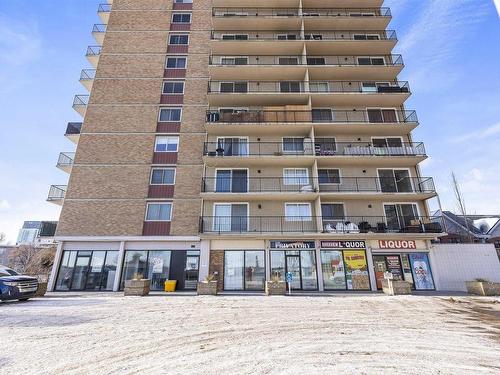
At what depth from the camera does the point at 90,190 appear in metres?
19.8

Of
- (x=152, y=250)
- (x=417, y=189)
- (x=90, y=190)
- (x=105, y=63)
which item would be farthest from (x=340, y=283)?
(x=105, y=63)

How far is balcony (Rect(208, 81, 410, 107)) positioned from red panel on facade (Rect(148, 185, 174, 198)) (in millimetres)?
8233

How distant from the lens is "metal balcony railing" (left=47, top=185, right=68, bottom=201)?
19719 millimetres

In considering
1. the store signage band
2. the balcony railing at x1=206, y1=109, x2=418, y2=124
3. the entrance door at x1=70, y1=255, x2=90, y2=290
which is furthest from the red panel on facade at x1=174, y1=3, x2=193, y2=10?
the store signage band

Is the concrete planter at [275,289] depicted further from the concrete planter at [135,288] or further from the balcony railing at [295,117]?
the balcony railing at [295,117]

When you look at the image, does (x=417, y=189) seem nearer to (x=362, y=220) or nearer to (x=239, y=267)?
(x=362, y=220)

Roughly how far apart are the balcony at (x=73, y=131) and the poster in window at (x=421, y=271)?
2780 cm

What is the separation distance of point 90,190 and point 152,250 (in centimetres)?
696

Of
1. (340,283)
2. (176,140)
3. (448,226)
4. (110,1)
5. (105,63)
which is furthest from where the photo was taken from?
(448,226)

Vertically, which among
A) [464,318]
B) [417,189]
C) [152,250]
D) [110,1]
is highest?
[110,1]

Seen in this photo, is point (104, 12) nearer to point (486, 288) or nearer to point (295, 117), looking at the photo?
point (295, 117)

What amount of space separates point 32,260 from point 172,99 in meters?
28.6

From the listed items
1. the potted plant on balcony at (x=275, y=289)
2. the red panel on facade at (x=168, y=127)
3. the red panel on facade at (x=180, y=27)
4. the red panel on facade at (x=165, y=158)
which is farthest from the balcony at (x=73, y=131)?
the potted plant on balcony at (x=275, y=289)

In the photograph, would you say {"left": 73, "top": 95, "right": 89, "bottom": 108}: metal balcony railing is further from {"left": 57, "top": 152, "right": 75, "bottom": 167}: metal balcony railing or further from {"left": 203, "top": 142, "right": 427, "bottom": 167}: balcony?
{"left": 203, "top": 142, "right": 427, "bottom": 167}: balcony
